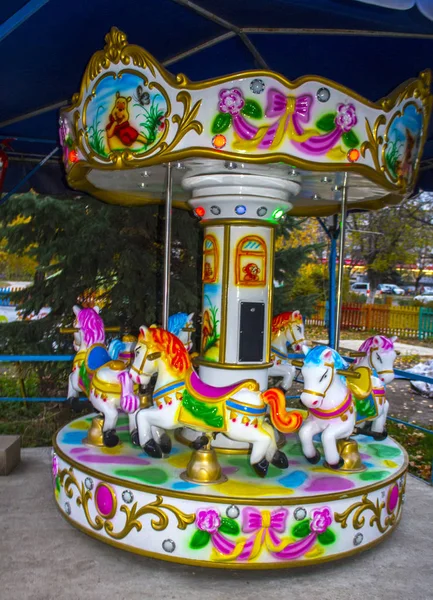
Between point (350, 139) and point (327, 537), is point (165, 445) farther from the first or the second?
point (350, 139)

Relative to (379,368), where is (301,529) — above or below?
below

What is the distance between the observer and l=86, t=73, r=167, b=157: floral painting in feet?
10.8

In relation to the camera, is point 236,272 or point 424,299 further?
point 424,299

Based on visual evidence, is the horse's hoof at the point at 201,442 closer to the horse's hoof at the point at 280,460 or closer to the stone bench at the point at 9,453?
the horse's hoof at the point at 280,460

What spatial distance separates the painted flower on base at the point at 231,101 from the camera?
3.14 metres

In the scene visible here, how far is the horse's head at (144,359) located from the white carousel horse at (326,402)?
921 millimetres

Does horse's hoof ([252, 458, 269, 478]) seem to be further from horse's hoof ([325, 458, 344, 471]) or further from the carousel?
horse's hoof ([325, 458, 344, 471])

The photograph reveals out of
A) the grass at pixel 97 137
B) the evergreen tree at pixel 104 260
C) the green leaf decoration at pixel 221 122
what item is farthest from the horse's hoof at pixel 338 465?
the evergreen tree at pixel 104 260

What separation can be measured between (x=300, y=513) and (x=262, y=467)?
37cm

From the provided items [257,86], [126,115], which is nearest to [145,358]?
[126,115]

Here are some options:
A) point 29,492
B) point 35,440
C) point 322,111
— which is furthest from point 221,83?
point 35,440

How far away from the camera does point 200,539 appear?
3189mm

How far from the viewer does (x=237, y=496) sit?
3.21m

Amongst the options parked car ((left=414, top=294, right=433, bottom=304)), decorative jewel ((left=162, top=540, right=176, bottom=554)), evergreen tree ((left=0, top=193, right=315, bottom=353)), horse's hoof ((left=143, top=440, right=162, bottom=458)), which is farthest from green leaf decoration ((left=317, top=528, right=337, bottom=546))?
parked car ((left=414, top=294, right=433, bottom=304))
